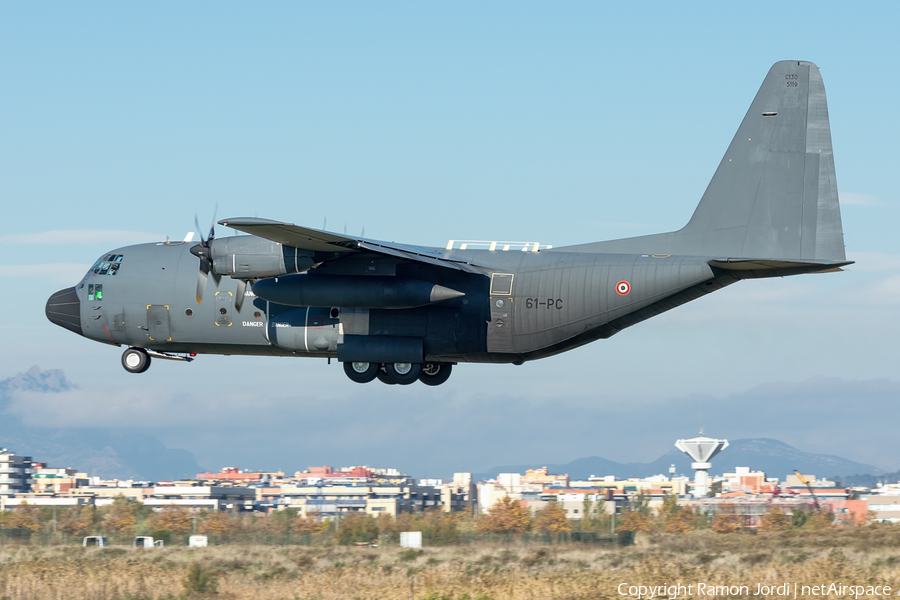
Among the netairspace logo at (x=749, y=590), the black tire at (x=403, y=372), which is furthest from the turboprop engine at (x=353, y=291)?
the netairspace logo at (x=749, y=590)

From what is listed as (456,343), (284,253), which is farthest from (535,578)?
(284,253)

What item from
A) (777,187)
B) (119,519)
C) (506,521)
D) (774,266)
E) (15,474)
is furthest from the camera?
(15,474)

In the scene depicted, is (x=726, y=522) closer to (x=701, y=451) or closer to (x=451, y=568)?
(x=451, y=568)

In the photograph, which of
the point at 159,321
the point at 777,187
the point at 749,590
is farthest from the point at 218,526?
the point at 777,187

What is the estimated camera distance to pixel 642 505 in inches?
1330

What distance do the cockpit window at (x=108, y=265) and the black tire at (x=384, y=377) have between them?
23.0 ft

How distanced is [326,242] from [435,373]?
5237 millimetres

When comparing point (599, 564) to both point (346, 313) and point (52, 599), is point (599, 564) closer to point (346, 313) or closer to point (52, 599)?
point (346, 313)

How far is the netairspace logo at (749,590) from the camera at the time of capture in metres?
19.2

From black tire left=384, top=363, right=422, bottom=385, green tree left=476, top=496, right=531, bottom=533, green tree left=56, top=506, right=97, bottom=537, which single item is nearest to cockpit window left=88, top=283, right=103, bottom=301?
black tire left=384, top=363, right=422, bottom=385

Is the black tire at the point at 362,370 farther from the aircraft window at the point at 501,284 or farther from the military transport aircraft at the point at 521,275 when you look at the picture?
the aircraft window at the point at 501,284

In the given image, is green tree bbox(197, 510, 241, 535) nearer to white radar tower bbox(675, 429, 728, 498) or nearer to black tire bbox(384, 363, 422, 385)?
black tire bbox(384, 363, 422, 385)

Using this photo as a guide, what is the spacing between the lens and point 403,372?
2273 centimetres

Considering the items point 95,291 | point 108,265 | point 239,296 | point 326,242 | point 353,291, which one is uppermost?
point 108,265
